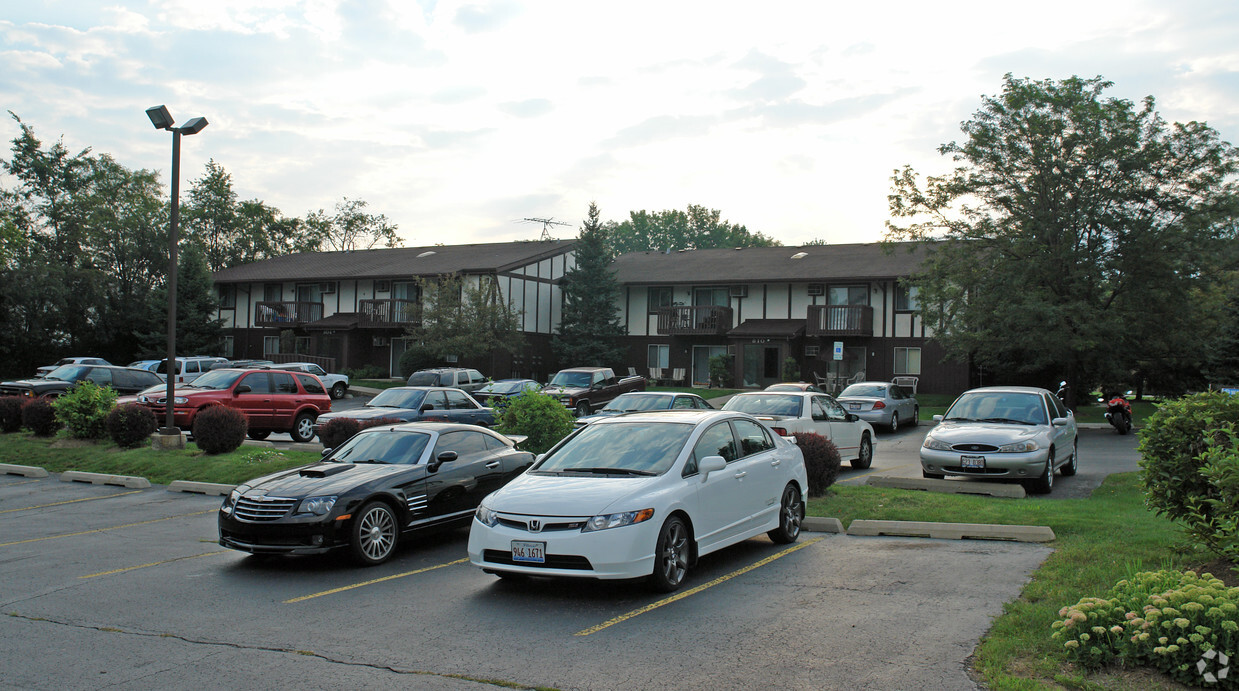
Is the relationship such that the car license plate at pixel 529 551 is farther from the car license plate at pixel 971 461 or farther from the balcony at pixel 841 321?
the balcony at pixel 841 321

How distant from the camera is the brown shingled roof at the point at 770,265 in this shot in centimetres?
4209

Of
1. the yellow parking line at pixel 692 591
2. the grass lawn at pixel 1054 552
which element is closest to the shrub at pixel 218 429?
the grass lawn at pixel 1054 552

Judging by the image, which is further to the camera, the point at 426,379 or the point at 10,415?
the point at 426,379

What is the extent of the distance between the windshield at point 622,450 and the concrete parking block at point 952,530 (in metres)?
3.02

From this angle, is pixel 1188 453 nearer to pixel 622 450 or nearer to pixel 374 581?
pixel 622 450

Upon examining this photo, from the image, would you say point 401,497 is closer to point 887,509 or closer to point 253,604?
point 253,604

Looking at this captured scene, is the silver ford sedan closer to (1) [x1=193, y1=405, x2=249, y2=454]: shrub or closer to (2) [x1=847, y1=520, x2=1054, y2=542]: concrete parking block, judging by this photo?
(2) [x1=847, y1=520, x2=1054, y2=542]: concrete parking block

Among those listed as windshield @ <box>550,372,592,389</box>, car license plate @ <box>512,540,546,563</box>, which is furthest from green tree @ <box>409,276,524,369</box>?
car license plate @ <box>512,540,546,563</box>

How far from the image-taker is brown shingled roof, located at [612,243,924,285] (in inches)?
1657

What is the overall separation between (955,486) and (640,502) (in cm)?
737

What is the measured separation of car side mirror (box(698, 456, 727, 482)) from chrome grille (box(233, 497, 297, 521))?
4188 mm

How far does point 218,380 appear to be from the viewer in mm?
20734

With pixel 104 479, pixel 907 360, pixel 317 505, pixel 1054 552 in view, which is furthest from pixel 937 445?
pixel 907 360

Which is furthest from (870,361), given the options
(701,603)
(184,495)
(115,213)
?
(115,213)
